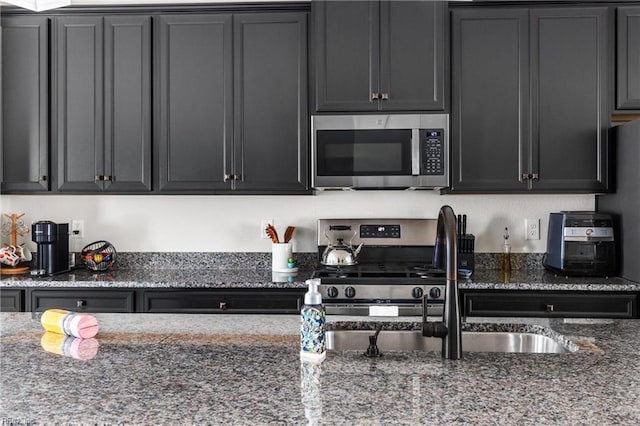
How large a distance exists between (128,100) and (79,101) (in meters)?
0.31

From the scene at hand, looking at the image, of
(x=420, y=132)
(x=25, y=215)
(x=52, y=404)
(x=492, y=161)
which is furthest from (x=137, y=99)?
(x=52, y=404)

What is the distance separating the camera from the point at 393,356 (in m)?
1.23

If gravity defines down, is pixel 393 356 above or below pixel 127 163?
below

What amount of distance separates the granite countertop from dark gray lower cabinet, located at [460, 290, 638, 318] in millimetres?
41

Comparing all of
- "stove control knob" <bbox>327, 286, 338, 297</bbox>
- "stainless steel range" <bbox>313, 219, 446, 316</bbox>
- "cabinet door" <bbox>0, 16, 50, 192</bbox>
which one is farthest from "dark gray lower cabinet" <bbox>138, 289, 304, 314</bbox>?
"cabinet door" <bbox>0, 16, 50, 192</bbox>

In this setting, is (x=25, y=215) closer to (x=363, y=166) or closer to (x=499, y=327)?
(x=363, y=166)

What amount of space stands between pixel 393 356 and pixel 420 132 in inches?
75.9

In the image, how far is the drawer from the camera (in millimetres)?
2771

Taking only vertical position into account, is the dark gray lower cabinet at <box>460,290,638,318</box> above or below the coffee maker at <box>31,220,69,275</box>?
below

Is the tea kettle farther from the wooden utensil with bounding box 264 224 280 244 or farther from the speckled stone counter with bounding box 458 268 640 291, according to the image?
the speckled stone counter with bounding box 458 268 640 291

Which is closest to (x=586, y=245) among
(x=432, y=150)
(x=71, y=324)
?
(x=432, y=150)

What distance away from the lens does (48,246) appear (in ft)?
9.65

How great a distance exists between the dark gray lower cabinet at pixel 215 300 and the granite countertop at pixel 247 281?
0.04m

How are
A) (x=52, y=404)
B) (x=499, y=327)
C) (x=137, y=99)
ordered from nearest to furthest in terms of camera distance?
(x=52, y=404), (x=499, y=327), (x=137, y=99)
